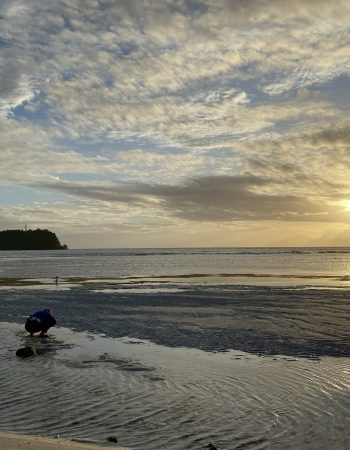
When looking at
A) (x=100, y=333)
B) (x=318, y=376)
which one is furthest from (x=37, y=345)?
(x=318, y=376)

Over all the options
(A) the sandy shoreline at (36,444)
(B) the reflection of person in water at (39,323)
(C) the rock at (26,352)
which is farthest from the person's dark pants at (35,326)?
(A) the sandy shoreline at (36,444)

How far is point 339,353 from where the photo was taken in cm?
1702

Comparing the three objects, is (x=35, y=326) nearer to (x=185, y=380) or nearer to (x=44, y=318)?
(x=44, y=318)

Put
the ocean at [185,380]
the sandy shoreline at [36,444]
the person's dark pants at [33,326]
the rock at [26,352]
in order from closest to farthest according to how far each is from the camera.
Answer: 1. the sandy shoreline at [36,444]
2. the ocean at [185,380]
3. the rock at [26,352]
4. the person's dark pants at [33,326]

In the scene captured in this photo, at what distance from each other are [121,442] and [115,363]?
6809 millimetres

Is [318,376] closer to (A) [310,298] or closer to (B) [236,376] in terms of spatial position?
(B) [236,376]

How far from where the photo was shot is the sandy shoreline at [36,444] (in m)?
7.81

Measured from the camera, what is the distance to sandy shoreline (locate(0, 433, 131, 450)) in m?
7.81

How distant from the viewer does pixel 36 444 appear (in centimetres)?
802

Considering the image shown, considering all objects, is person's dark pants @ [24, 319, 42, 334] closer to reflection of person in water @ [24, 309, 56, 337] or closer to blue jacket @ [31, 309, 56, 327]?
reflection of person in water @ [24, 309, 56, 337]

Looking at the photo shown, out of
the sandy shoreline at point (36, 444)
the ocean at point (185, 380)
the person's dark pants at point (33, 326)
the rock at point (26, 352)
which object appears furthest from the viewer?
the person's dark pants at point (33, 326)

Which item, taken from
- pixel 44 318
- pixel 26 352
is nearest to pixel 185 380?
pixel 26 352

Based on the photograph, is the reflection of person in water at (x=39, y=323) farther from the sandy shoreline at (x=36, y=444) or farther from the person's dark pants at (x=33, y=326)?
the sandy shoreline at (x=36, y=444)

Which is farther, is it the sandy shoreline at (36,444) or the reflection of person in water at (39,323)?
the reflection of person in water at (39,323)
